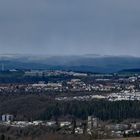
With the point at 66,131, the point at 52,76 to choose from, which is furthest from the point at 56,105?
the point at 52,76

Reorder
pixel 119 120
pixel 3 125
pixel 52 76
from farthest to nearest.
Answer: pixel 52 76, pixel 119 120, pixel 3 125

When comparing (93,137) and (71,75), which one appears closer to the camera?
(93,137)

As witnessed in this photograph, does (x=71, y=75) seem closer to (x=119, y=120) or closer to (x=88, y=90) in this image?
(x=88, y=90)

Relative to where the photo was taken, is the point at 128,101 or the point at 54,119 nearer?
the point at 54,119

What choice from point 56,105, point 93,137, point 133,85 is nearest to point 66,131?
point 93,137

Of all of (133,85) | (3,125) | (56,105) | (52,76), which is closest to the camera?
(3,125)

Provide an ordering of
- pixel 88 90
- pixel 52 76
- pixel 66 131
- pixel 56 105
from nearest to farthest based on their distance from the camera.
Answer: pixel 66 131
pixel 56 105
pixel 88 90
pixel 52 76

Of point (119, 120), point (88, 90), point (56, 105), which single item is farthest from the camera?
point (88, 90)

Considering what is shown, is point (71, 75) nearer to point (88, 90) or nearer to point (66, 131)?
point (88, 90)

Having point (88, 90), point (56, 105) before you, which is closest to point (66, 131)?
point (56, 105)
